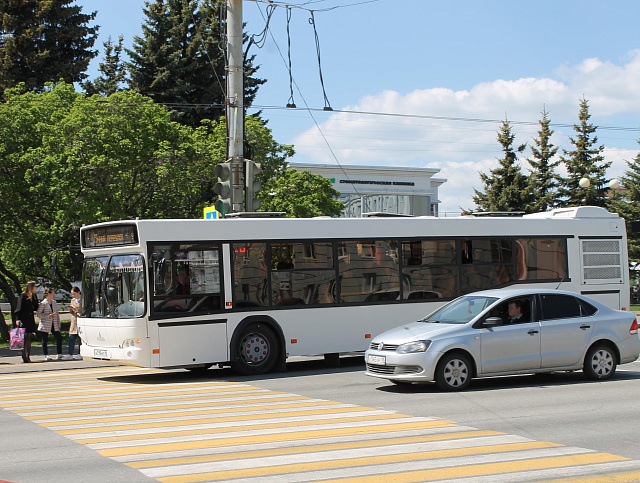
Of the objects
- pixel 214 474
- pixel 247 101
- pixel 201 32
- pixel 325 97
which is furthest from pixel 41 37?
pixel 214 474

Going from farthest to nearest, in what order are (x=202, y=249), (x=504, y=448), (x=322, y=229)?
1. (x=322, y=229)
2. (x=202, y=249)
3. (x=504, y=448)

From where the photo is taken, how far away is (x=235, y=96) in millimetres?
18594

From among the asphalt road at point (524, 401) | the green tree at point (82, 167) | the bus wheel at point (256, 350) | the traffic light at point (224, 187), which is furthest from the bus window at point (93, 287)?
the green tree at point (82, 167)

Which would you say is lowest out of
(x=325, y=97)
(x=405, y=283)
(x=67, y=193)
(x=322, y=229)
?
(x=405, y=283)

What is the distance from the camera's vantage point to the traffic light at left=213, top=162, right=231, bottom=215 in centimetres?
1827

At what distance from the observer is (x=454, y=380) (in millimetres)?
12375

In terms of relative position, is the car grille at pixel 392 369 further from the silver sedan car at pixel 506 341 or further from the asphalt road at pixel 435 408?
the asphalt road at pixel 435 408

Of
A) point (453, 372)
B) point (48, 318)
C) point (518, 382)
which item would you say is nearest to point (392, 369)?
point (453, 372)

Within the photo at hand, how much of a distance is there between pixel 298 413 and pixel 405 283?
6931 mm

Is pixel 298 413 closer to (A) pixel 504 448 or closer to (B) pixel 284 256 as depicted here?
(A) pixel 504 448

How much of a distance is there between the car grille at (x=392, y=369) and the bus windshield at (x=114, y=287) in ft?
14.6

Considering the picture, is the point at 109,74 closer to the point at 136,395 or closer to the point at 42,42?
the point at 42,42

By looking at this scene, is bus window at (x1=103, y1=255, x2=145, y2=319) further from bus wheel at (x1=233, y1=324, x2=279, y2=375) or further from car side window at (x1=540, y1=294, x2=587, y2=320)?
car side window at (x1=540, y1=294, x2=587, y2=320)

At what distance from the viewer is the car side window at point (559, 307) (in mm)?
13188
